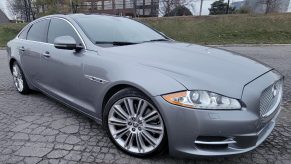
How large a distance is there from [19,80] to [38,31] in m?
1.14

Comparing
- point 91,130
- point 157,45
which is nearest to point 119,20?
point 157,45

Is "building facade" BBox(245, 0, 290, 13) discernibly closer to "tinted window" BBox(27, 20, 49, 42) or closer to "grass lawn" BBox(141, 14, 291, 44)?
"grass lawn" BBox(141, 14, 291, 44)

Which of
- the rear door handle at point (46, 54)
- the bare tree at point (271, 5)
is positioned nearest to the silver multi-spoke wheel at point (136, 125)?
the rear door handle at point (46, 54)

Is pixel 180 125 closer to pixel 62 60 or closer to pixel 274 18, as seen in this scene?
pixel 62 60

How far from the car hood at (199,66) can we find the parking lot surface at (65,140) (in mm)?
668

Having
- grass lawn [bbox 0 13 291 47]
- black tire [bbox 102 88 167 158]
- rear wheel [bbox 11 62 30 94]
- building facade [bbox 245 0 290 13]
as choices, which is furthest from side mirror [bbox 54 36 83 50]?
building facade [bbox 245 0 290 13]

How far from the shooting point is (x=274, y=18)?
1736cm

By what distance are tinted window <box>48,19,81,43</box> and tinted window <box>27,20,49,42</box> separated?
0.61ft

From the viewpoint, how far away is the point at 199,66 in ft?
8.23

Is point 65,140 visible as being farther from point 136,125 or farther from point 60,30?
point 60,30

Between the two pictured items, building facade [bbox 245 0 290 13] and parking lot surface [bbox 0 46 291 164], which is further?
building facade [bbox 245 0 290 13]

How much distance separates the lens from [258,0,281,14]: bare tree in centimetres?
2000

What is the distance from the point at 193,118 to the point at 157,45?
1.41 m

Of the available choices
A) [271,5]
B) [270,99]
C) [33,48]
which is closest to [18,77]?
[33,48]
